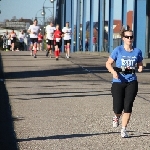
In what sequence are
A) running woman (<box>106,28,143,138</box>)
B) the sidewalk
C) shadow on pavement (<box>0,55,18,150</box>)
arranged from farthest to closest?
running woman (<box>106,28,143,138</box>)
the sidewalk
shadow on pavement (<box>0,55,18,150</box>)

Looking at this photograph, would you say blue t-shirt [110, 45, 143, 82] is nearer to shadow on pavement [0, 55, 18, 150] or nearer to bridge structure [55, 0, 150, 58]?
shadow on pavement [0, 55, 18, 150]

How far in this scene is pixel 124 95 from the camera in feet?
31.8

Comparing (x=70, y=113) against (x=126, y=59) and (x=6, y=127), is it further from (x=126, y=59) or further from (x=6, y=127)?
(x=126, y=59)

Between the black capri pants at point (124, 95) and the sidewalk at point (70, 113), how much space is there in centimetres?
A: 38

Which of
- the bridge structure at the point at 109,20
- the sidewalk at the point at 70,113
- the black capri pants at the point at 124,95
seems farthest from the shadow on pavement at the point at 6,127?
the bridge structure at the point at 109,20

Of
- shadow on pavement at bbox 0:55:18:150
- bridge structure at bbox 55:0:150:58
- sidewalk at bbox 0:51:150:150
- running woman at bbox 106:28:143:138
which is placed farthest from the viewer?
bridge structure at bbox 55:0:150:58

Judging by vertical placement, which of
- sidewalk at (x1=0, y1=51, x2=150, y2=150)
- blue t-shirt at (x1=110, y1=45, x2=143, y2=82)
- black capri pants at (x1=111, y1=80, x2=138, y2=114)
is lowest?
sidewalk at (x1=0, y1=51, x2=150, y2=150)

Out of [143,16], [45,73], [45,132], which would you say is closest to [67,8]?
[143,16]

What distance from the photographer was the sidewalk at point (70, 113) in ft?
29.2

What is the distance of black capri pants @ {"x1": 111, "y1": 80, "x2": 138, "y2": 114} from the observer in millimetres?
9555

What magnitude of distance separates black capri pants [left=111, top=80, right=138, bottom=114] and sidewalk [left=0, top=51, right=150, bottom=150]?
1.24 ft

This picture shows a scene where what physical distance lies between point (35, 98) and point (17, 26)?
100397 mm

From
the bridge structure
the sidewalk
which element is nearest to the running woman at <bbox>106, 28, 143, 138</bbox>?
the sidewalk

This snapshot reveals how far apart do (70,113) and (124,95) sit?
8.07 feet
